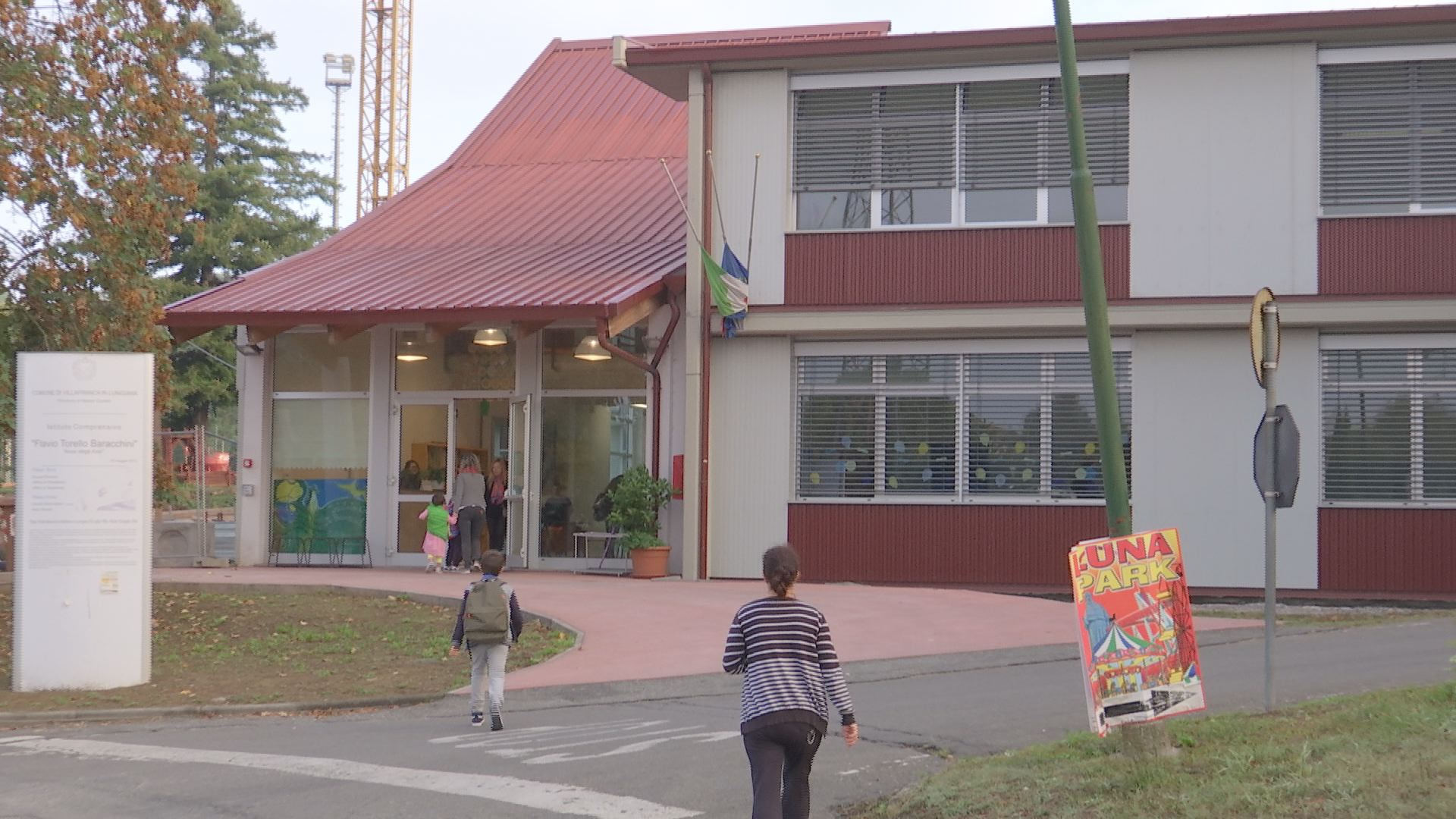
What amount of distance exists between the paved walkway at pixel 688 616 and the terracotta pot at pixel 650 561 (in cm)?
31

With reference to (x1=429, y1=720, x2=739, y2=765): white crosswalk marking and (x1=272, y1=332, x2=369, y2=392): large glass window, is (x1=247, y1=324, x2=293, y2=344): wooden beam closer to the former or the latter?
(x1=272, y1=332, x2=369, y2=392): large glass window

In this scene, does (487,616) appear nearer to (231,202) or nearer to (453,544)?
(453,544)

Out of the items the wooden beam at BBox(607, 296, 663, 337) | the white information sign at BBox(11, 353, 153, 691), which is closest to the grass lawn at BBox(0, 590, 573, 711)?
the white information sign at BBox(11, 353, 153, 691)

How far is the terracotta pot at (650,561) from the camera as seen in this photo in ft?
68.8

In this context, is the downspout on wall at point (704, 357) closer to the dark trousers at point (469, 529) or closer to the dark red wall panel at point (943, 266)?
the dark red wall panel at point (943, 266)

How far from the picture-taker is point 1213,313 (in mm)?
19438

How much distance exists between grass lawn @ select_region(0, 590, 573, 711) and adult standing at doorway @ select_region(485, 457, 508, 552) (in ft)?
12.8

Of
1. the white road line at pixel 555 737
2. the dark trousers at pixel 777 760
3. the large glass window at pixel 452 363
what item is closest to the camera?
the dark trousers at pixel 777 760

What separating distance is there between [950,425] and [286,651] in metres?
9.01

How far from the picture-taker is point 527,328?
21.8 metres

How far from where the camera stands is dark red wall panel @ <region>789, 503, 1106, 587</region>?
20047mm

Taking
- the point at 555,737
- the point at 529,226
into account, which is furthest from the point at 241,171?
the point at 555,737

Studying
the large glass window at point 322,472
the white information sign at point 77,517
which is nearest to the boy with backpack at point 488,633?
the white information sign at point 77,517

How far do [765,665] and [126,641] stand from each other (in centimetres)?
869
